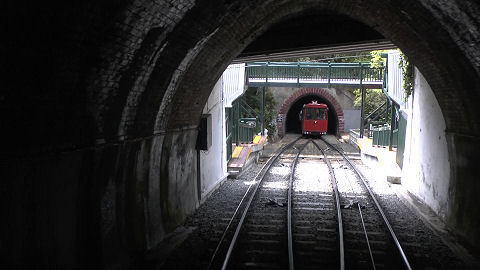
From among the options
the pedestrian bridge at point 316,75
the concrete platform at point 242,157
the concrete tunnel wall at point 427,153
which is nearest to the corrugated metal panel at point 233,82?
the concrete platform at point 242,157

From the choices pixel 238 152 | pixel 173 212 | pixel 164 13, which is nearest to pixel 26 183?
pixel 164 13

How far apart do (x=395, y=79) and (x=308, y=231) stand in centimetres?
1039

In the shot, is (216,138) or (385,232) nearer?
(385,232)

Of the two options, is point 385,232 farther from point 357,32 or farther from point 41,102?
point 41,102

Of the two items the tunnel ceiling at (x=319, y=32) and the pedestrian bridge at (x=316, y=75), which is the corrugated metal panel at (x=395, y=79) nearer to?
the pedestrian bridge at (x=316, y=75)

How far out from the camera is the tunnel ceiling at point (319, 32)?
8.26 metres

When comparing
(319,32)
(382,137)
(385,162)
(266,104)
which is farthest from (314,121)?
(319,32)

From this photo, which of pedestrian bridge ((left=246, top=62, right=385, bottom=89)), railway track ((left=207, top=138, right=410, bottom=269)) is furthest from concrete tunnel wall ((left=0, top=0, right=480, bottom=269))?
pedestrian bridge ((left=246, top=62, right=385, bottom=89))

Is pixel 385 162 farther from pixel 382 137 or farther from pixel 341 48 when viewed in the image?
pixel 341 48

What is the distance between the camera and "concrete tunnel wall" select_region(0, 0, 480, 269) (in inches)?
128

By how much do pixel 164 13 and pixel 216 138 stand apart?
760cm

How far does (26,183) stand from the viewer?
137 inches

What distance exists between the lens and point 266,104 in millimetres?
30750

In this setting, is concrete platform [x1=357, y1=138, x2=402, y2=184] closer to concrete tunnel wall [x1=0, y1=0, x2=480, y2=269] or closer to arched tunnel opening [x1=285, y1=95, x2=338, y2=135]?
concrete tunnel wall [x1=0, y1=0, x2=480, y2=269]
